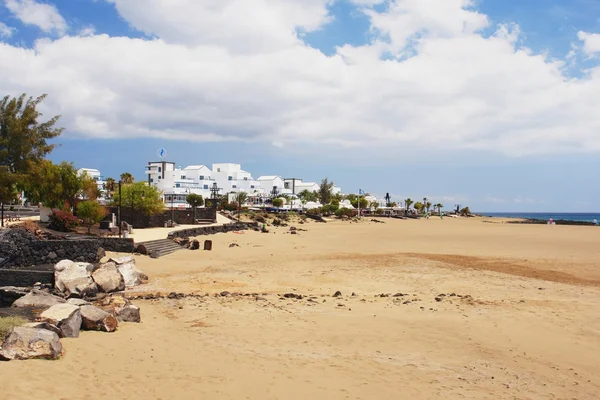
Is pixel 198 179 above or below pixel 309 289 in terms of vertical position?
above

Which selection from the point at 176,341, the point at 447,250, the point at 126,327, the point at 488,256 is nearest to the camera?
the point at 176,341

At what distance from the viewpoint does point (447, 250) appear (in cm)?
3309

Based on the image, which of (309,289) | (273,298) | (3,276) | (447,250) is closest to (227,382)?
(273,298)

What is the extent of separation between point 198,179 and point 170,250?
81671 millimetres

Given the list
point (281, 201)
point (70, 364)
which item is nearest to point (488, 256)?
point (70, 364)

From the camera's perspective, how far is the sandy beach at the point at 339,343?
7734 millimetres

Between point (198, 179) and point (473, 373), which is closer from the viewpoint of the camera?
point (473, 373)

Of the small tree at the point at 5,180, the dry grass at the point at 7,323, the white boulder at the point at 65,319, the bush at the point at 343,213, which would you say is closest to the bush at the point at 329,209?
the bush at the point at 343,213

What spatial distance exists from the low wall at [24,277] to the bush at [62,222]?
11800mm

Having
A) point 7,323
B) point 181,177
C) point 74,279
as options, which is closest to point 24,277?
point 74,279

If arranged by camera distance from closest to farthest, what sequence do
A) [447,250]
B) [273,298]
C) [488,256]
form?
[273,298] → [488,256] → [447,250]

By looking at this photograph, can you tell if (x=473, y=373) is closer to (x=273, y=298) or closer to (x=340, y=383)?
(x=340, y=383)

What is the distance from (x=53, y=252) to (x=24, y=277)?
5471 mm

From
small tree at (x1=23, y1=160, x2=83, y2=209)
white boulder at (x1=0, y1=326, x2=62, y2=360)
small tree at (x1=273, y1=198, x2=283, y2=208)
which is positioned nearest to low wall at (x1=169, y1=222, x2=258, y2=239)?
small tree at (x1=23, y1=160, x2=83, y2=209)
